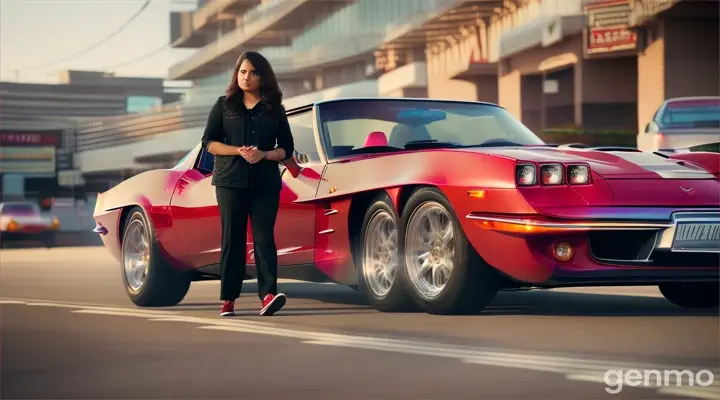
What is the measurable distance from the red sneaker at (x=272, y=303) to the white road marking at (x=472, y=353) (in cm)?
21

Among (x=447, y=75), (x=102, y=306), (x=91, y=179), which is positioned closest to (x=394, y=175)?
(x=102, y=306)

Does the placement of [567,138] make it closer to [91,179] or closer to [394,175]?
[394,175]

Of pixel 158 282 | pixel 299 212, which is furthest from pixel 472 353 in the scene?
pixel 158 282

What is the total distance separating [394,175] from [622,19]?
29996 millimetres

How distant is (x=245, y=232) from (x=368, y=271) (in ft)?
2.62

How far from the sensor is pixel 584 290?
1197 cm

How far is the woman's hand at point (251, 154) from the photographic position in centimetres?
891

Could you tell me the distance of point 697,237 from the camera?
8.31m

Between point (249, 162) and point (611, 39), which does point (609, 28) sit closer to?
point (611, 39)

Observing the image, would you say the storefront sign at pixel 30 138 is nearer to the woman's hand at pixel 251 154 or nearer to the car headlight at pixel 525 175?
the woman's hand at pixel 251 154

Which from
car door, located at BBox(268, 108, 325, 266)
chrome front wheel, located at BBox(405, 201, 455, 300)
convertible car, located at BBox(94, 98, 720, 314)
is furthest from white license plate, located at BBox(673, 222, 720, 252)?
car door, located at BBox(268, 108, 325, 266)

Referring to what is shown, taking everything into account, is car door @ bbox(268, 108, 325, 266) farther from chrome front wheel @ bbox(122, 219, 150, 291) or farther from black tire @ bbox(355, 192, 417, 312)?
chrome front wheel @ bbox(122, 219, 150, 291)

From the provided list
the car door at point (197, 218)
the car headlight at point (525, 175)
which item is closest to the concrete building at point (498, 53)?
the car door at point (197, 218)

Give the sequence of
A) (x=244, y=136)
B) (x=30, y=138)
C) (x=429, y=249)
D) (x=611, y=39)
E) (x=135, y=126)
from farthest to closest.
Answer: (x=30, y=138)
(x=135, y=126)
(x=611, y=39)
(x=244, y=136)
(x=429, y=249)
